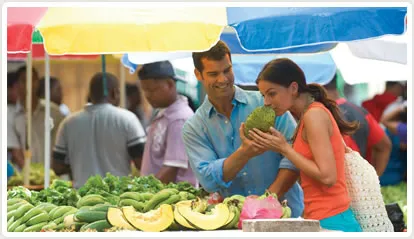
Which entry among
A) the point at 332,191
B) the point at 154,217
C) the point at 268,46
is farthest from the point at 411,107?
the point at 154,217

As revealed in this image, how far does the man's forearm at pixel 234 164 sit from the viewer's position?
5.44 meters

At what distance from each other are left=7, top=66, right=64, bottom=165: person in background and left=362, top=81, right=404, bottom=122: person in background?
381 centimetres

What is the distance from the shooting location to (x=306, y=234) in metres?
4.59

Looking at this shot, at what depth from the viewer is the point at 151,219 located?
502cm

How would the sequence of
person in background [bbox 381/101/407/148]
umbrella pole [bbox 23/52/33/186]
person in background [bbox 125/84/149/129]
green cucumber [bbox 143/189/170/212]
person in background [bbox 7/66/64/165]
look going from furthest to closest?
person in background [bbox 125/84/149/129], person in background [bbox 381/101/407/148], person in background [bbox 7/66/64/165], umbrella pole [bbox 23/52/33/186], green cucumber [bbox 143/189/170/212]

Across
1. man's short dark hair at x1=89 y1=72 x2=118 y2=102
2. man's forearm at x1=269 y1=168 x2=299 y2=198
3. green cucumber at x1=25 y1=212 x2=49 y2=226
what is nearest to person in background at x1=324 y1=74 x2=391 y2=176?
man's short dark hair at x1=89 y1=72 x2=118 y2=102

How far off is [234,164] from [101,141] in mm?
3190

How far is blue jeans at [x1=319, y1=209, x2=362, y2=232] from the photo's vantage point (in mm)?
5055

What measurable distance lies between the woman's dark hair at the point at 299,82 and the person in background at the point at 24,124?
215 inches

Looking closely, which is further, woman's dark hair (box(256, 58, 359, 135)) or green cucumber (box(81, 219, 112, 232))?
woman's dark hair (box(256, 58, 359, 135))

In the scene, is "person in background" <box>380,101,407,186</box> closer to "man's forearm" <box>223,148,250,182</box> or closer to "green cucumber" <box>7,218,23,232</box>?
"man's forearm" <box>223,148,250,182</box>

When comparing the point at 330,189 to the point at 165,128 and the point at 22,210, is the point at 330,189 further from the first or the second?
the point at 165,128

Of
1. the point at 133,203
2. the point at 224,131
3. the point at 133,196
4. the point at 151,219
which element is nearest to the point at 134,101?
the point at 224,131

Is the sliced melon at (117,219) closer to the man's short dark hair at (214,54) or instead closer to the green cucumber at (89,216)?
the green cucumber at (89,216)
